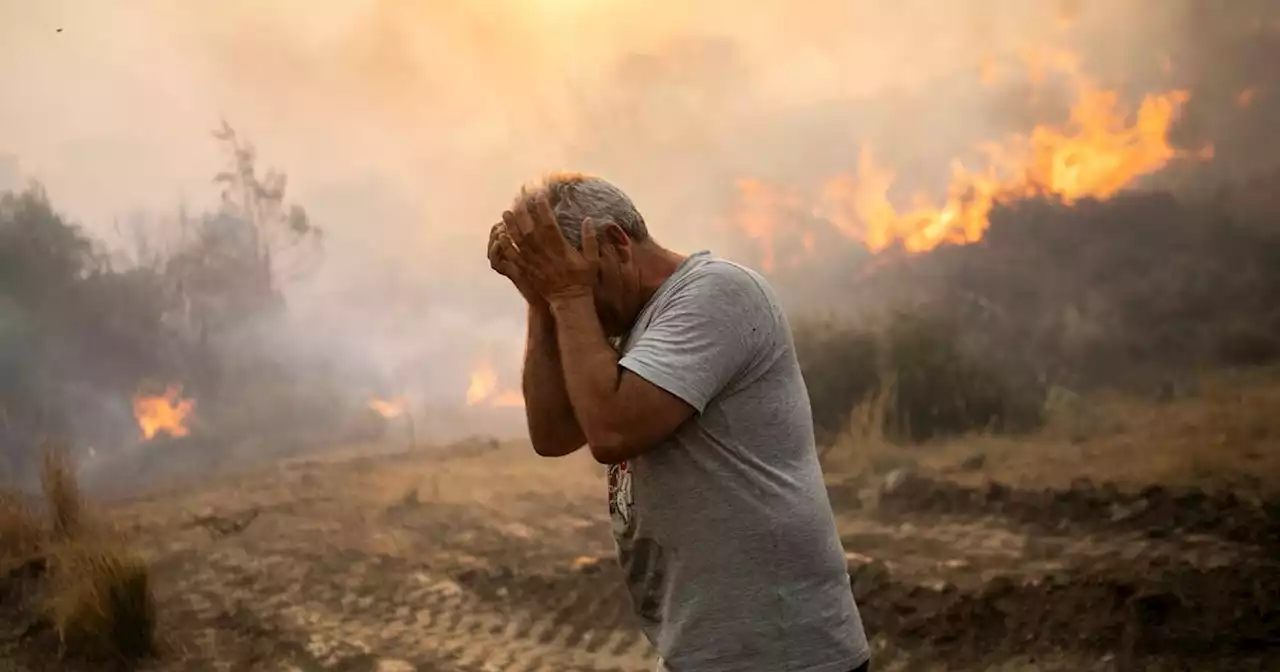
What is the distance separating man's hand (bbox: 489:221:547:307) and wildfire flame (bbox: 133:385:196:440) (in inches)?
126

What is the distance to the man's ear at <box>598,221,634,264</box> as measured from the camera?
1535 mm

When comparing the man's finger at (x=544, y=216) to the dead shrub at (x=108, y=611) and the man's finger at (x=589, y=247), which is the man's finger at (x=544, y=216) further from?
the dead shrub at (x=108, y=611)

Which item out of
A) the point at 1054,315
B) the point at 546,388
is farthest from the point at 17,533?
the point at 1054,315

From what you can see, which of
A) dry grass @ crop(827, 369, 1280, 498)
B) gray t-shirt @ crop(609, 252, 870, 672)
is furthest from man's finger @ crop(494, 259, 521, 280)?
dry grass @ crop(827, 369, 1280, 498)

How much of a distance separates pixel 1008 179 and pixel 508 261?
3107 millimetres

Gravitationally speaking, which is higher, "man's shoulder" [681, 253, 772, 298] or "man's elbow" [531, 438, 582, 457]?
"man's shoulder" [681, 253, 772, 298]

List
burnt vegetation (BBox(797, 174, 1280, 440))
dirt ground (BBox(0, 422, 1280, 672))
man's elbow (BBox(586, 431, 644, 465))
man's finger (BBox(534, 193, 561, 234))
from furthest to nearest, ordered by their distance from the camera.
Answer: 1. burnt vegetation (BBox(797, 174, 1280, 440))
2. dirt ground (BBox(0, 422, 1280, 672))
3. man's finger (BBox(534, 193, 561, 234))
4. man's elbow (BBox(586, 431, 644, 465))

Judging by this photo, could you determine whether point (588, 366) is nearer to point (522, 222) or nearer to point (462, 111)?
point (522, 222)

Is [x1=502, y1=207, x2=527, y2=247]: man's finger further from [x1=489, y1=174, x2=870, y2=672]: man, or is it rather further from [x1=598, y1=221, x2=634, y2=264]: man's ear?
[x1=598, y1=221, x2=634, y2=264]: man's ear

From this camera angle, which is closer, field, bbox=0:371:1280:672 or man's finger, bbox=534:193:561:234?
man's finger, bbox=534:193:561:234

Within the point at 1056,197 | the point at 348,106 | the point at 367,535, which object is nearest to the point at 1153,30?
the point at 1056,197

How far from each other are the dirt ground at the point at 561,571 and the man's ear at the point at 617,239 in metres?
2.28

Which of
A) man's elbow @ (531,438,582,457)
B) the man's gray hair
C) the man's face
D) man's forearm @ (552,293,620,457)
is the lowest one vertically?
man's elbow @ (531,438,582,457)

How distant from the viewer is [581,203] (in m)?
1.54
